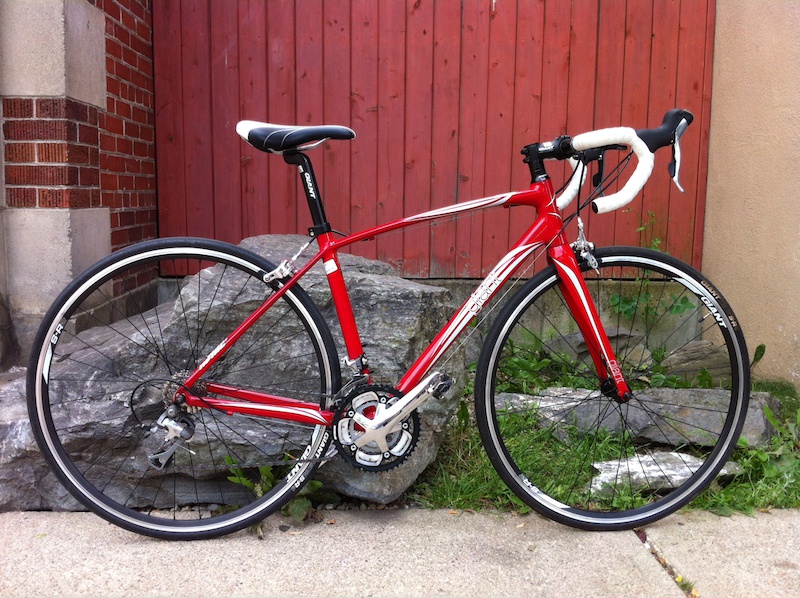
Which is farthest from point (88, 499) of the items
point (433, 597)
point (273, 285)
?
point (433, 597)

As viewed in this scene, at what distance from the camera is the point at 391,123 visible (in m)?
4.07

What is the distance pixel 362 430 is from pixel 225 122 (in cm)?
240

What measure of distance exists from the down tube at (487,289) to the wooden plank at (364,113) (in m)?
1.83

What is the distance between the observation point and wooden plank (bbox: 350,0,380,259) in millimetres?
3988

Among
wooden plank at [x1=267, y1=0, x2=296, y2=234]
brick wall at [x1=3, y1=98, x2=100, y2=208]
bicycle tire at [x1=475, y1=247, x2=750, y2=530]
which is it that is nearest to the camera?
bicycle tire at [x1=475, y1=247, x2=750, y2=530]

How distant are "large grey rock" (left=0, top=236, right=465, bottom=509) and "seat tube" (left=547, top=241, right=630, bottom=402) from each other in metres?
0.58

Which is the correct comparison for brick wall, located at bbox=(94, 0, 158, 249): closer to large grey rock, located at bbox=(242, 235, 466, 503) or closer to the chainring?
large grey rock, located at bbox=(242, 235, 466, 503)

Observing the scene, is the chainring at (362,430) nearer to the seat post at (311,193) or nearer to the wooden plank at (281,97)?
the seat post at (311,193)

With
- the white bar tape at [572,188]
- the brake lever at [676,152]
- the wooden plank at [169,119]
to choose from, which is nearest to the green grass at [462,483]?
the white bar tape at [572,188]

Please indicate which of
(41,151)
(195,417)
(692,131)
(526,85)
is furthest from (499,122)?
(195,417)

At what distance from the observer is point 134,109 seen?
3.80 metres

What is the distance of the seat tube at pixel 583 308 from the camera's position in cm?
243

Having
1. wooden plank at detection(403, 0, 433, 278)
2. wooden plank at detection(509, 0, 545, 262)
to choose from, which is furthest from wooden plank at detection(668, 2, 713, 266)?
wooden plank at detection(403, 0, 433, 278)

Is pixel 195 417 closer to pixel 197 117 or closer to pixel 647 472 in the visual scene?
pixel 647 472
